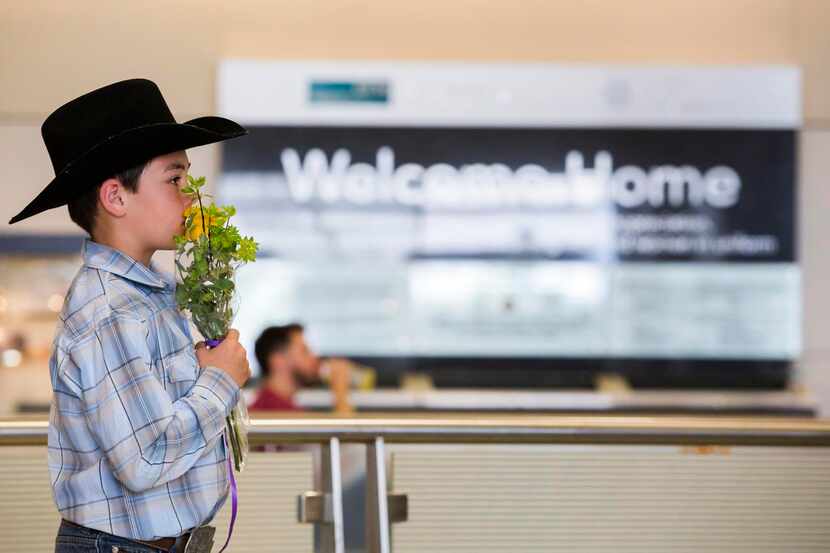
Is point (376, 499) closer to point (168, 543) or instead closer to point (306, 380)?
point (168, 543)

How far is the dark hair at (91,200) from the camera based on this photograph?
1.80m

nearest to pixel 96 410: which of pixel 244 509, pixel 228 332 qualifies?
pixel 228 332

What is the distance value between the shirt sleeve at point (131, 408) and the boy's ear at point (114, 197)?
0.64ft

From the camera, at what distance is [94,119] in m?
1.80

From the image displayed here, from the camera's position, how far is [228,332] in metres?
1.83

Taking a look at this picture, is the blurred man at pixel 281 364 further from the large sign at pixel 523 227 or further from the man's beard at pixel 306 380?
the large sign at pixel 523 227

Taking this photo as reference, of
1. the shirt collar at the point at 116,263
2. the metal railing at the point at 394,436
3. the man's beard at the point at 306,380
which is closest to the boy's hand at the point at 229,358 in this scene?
the shirt collar at the point at 116,263

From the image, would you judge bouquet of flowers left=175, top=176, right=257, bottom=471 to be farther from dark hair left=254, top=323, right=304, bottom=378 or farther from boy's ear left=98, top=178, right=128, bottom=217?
dark hair left=254, top=323, right=304, bottom=378

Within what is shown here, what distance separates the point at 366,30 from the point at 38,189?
1827 mm

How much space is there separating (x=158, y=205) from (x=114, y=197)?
0.07 m

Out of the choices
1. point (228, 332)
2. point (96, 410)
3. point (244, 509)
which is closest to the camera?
point (96, 410)

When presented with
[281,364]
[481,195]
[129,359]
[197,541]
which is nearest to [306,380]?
[281,364]

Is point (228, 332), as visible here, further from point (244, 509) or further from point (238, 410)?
point (244, 509)

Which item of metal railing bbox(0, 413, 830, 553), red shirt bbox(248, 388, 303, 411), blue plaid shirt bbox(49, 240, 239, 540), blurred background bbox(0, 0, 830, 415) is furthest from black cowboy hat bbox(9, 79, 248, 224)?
blurred background bbox(0, 0, 830, 415)
